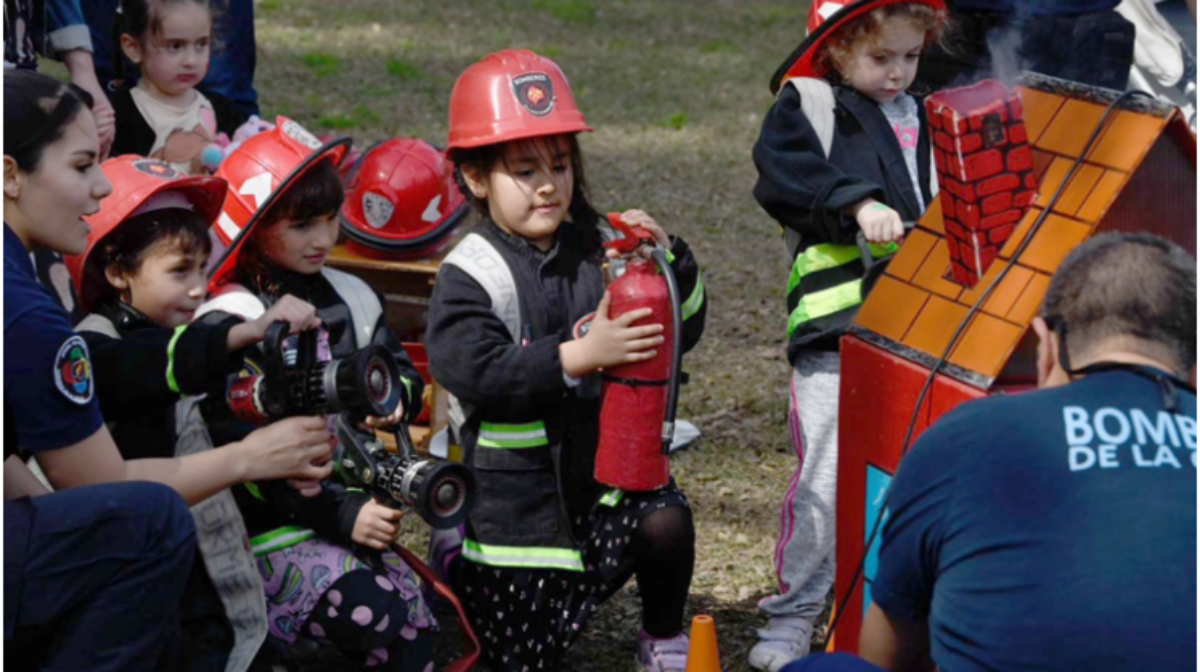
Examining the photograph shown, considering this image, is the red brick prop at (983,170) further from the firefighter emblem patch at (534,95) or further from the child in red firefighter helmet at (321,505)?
the child in red firefighter helmet at (321,505)

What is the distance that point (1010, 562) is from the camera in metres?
2.34

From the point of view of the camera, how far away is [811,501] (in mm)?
3797

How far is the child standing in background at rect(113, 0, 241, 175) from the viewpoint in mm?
4828

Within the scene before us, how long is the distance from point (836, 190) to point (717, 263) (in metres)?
3.95

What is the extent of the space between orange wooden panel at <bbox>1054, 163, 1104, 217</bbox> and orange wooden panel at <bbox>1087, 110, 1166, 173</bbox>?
0.8 inches

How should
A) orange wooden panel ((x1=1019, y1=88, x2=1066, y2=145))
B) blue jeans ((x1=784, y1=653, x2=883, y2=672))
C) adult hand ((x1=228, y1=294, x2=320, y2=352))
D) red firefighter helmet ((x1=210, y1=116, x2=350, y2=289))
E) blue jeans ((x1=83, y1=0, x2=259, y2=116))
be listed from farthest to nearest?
1. blue jeans ((x1=83, y1=0, x2=259, y2=116))
2. red firefighter helmet ((x1=210, y1=116, x2=350, y2=289))
3. adult hand ((x1=228, y1=294, x2=320, y2=352))
4. orange wooden panel ((x1=1019, y1=88, x2=1066, y2=145))
5. blue jeans ((x1=784, y1=653, x2=883, y2=672))

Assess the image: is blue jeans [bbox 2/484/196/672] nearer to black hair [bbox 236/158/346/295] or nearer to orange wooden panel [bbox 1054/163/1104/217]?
black hair [bbox 236/158/346/295]

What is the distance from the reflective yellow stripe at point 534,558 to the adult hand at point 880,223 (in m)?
0.96

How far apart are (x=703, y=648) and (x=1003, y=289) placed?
1033mm

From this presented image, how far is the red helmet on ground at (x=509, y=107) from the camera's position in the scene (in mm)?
3582

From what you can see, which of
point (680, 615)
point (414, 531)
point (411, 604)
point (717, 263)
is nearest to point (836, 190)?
point (680, 615)

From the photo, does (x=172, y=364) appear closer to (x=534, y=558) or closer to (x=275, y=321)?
(x=275, y=321)

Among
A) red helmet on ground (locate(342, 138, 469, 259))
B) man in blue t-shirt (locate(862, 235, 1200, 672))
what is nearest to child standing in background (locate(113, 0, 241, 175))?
red helmet on ground (locate(342, 138, 469, 259))

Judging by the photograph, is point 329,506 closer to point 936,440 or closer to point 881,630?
point 881,630
